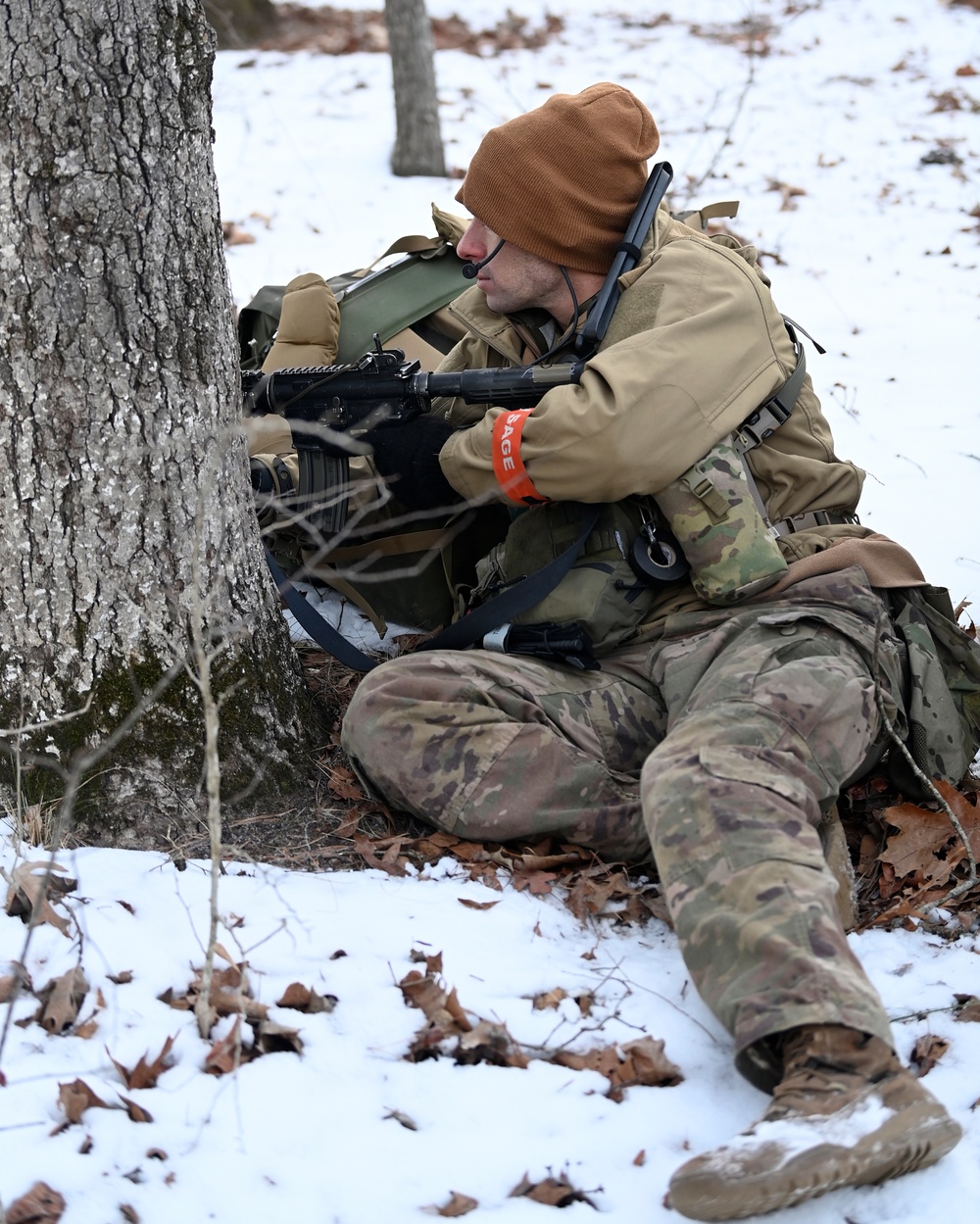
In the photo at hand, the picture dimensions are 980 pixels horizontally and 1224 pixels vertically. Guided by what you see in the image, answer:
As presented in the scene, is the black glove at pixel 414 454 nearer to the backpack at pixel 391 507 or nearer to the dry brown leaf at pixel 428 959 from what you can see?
the backpack at pixel 391 507

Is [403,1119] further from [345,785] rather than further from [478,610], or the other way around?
[478,610]

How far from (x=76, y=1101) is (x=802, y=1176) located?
1.24 m

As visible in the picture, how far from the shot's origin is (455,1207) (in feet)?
6.51

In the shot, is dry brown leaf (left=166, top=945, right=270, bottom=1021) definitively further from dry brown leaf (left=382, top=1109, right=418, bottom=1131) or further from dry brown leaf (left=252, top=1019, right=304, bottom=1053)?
dry brown leaf (left=382, top=1109, right=418, bottom=1131)

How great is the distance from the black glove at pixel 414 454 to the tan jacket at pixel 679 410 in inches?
5.2

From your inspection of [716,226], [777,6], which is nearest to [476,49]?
[777,6]

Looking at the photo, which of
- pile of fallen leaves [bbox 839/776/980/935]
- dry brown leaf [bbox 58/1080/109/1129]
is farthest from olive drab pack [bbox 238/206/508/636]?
dry brown leaf [bbox 58/1080/109/1129]

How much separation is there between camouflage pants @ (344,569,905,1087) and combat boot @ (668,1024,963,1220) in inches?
6.9

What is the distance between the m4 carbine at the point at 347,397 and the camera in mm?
3363

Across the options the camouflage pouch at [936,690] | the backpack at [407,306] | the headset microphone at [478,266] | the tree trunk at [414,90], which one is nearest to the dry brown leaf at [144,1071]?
the camouflage pouch at [936,690]

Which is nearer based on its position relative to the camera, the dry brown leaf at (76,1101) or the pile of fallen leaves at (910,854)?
the dry brown leaf at (76,1101)

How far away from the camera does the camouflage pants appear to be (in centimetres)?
238

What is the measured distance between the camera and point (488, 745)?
300 cm

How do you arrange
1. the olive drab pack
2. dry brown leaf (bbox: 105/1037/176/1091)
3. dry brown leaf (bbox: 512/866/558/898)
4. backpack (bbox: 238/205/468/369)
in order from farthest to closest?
backpack (bbox: 238/205/468/369) < the olive drab pack < dry brown leaf (bbox: 512/866/558/898) < dry brown leaf (bbox: 105/1037/176/1091)
